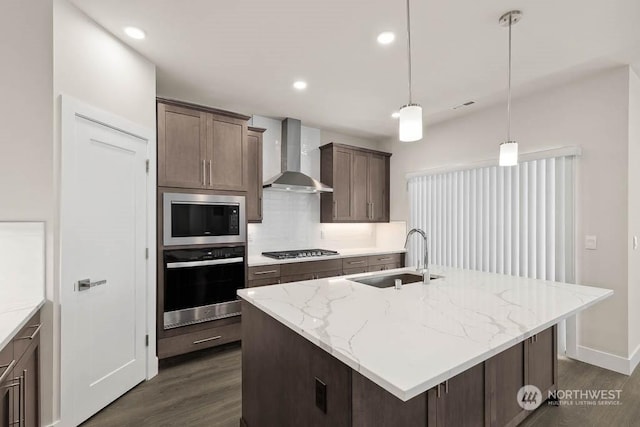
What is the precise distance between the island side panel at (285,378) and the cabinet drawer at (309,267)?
64.6 inches

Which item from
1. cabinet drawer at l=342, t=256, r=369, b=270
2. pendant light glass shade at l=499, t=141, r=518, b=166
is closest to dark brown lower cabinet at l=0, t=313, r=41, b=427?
pendant light glass shade at l=499, t=141, r=518, b=166

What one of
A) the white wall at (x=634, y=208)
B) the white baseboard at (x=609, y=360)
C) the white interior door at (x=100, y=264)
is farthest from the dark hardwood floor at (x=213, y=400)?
the white wall at (x=634, y=208)

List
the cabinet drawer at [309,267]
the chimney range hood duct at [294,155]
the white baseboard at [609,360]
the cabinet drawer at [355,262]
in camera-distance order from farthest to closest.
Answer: the cabinet drawer at [355,262]
the chimney range hood duct at [294,155]
the cabinet drawer at [309,267]
the white baseboard at [609,360]

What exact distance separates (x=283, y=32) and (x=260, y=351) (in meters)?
2.17

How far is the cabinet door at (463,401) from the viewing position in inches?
56.9

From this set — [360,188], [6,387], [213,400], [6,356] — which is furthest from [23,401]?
[360,188]

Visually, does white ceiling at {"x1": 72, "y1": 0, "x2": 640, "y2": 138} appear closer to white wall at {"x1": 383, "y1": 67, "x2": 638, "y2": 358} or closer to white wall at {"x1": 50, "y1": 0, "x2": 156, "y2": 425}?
white wall at {"x1": 50, "y1": 0, "x2": 156, "y2": 425}

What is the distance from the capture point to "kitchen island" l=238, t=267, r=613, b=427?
1138 mm

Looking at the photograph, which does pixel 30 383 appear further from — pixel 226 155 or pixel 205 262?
pixel 226 155

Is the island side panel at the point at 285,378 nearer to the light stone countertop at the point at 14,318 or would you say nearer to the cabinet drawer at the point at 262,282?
the light stone countertop at the point at 14,318

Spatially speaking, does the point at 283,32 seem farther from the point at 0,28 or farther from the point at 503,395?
the point at 503,395

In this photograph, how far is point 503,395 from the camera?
72.7 inches

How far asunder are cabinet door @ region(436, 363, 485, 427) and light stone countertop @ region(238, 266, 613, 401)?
31 centimetres

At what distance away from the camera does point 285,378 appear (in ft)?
5.21
